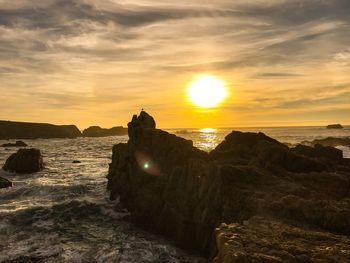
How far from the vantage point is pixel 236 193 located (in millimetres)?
20641

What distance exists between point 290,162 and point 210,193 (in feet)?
24.3

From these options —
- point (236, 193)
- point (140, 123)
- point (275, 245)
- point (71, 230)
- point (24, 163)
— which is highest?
point (140, 123)

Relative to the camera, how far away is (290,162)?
86.5 feet

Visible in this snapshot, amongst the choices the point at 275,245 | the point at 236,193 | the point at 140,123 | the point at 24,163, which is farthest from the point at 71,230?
the point at 24,163

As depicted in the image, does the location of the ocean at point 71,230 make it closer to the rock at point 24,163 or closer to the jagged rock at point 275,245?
the jagged rock at point 275,245

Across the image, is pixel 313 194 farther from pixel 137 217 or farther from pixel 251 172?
pixel 137 217

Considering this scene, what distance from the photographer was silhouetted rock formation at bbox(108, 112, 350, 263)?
11.4 m

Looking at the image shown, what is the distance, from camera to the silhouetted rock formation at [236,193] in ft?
37.4

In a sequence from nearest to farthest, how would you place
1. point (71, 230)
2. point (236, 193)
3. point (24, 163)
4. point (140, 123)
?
point (236, 193) < point (71, 230) < point (140, 123) < point (24, 163)

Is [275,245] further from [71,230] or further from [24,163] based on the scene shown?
[24,163]

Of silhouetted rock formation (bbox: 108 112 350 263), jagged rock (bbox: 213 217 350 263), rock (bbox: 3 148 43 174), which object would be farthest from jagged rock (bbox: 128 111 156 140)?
rock (bbox: 3 148 43 174)

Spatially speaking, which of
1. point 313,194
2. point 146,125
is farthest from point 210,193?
point 146,125

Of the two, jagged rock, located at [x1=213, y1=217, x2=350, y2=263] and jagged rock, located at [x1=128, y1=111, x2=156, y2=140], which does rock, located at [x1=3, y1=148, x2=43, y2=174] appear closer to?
jagged rock, located at [x1=128, y1=111, x2=156, y2=140]

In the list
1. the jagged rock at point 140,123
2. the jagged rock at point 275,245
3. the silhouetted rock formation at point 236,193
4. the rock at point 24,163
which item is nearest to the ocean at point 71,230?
the silhouetted rock formation at point 236,193
